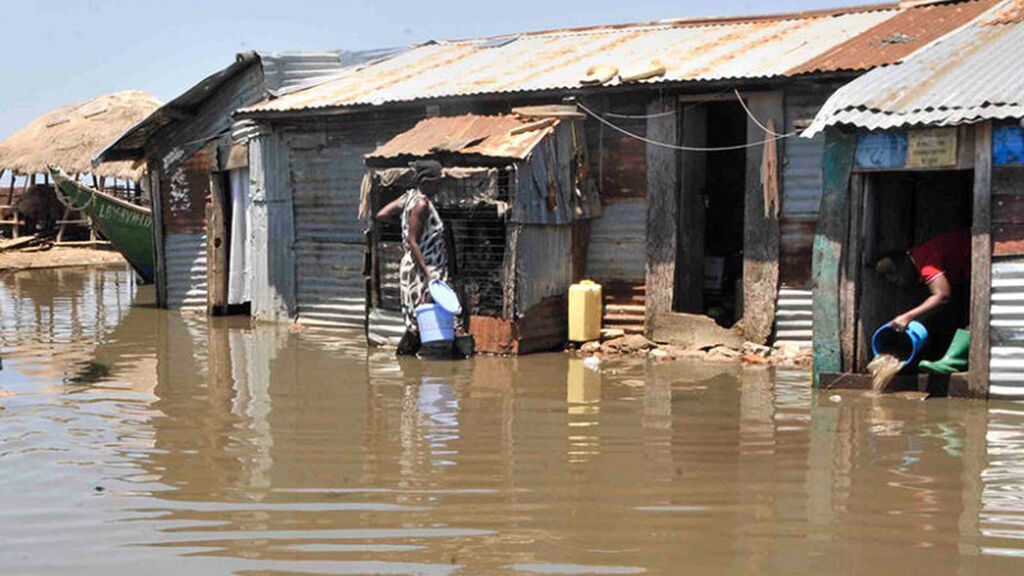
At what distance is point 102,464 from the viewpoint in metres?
7.05

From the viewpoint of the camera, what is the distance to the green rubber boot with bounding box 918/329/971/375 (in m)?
9.27

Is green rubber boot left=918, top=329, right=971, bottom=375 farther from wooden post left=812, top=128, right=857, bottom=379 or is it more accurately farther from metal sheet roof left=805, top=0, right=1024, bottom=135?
metal sheet roof left=805, top=0, right=1024, bottom=135

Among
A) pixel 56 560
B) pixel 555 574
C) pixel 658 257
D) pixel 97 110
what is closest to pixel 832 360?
pixel 658 257

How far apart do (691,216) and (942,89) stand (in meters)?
3.84

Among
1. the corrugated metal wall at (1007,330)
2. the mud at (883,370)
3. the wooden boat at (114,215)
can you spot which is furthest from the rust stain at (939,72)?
the wooden boat at (114,215)

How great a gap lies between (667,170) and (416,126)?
2.89 metres

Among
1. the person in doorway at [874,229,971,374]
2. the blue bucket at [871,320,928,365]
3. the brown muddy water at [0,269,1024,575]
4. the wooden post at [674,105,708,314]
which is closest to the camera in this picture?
the brown muddy water at [0,269,1024,575]

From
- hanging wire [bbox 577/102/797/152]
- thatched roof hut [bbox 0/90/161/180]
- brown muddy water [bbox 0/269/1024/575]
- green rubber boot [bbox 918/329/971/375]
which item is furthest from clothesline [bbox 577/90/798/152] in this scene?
thatched roof hut [bbox 0/90/161/180]

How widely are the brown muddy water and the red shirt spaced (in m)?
1.15

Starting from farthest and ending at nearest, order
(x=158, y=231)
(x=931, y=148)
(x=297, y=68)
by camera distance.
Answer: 1. (x=158, y=231)
2. (x=297, y=68)
3. (x=931, y=148)

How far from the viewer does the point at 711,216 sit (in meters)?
14.9

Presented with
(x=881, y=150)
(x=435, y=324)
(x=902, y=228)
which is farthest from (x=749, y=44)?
(x=435, y=324)

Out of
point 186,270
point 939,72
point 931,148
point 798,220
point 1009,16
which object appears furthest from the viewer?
point 186,270

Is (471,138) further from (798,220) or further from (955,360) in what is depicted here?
(955,360)
